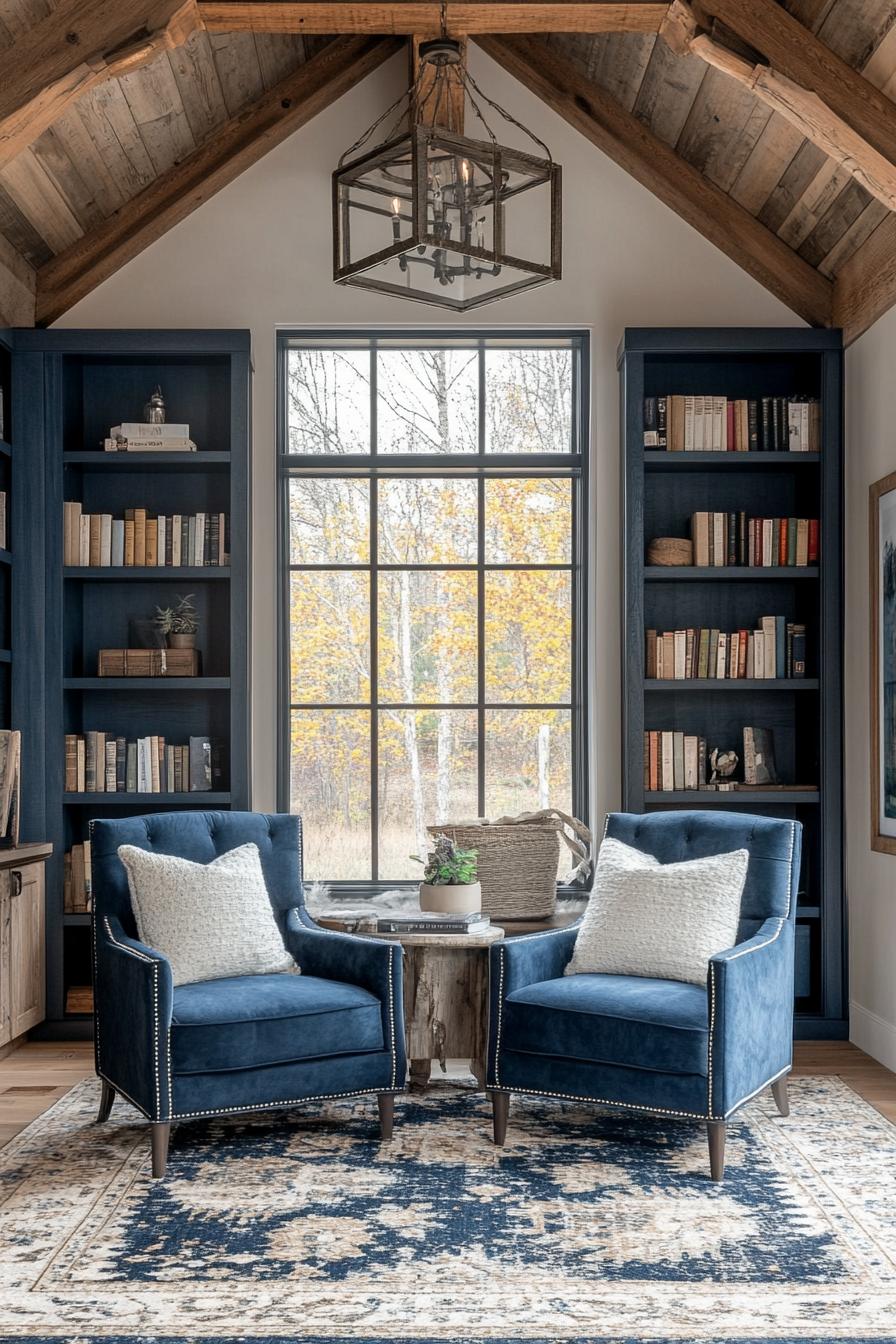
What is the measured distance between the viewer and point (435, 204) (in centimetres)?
291

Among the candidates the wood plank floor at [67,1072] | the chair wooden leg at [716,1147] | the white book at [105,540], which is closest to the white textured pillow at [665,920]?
the chair wooden leg at [716,1147]

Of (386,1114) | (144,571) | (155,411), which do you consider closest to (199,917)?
(386,1114)

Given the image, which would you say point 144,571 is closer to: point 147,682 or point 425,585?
point 147,682

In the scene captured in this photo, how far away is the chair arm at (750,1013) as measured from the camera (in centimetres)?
345

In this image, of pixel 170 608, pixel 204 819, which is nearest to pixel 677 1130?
pixel 204 819

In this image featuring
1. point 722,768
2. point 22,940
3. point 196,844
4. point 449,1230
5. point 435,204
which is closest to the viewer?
point 435,204

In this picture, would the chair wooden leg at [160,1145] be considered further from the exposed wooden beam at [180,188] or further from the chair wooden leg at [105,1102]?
the exposed wooden beam at [180,188]

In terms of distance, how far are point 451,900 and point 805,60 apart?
Result: 289 cm

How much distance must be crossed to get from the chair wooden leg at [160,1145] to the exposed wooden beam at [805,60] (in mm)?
3596

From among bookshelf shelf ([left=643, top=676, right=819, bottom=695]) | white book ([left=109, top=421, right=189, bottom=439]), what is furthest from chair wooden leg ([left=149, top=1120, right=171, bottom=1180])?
white book ([left=109, top=421, right=189, bottom=439])

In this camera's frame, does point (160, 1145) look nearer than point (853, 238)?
Yes

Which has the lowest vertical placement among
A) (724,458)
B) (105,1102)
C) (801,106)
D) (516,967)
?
(105,1102)

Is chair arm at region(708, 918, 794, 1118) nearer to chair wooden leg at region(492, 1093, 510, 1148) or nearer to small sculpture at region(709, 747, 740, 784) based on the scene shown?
chair wooden leg at region(492, 1093, 510, 1148)

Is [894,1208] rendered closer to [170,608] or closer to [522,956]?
[522,956]
